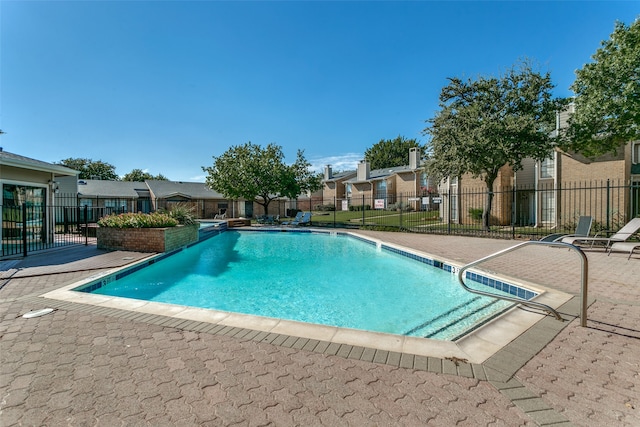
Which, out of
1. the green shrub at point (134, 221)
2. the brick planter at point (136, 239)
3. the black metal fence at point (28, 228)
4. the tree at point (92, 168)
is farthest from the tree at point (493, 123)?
the tree at point (92, 168)

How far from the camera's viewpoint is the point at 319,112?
1931 centimetres

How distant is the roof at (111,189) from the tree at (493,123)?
28.6m

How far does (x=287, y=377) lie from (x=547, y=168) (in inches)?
811

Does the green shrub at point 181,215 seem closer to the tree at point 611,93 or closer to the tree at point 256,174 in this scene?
the tree at point 256,174

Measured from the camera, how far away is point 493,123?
1392cm

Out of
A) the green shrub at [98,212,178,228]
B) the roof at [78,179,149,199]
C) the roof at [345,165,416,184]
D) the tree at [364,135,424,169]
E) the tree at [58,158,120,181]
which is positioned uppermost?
the tree at [364,135,424,169]

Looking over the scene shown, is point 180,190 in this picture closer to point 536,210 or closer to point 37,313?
point 37,313

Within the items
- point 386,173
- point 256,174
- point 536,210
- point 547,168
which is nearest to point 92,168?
point 256,174

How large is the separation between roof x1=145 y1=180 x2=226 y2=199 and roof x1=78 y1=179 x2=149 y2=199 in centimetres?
118

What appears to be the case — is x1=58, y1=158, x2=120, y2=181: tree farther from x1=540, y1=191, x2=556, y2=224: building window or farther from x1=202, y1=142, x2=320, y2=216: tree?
x1=540, y1=191, x2=556, y2=224: building window

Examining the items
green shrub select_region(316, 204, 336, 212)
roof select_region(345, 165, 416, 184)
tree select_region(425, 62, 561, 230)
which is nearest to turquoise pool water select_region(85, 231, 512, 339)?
tree select_region(425, 62, 561, 230)

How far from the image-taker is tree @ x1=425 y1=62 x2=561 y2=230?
13.9 metres

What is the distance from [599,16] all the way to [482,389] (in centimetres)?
1524

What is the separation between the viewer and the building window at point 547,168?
663 inches
